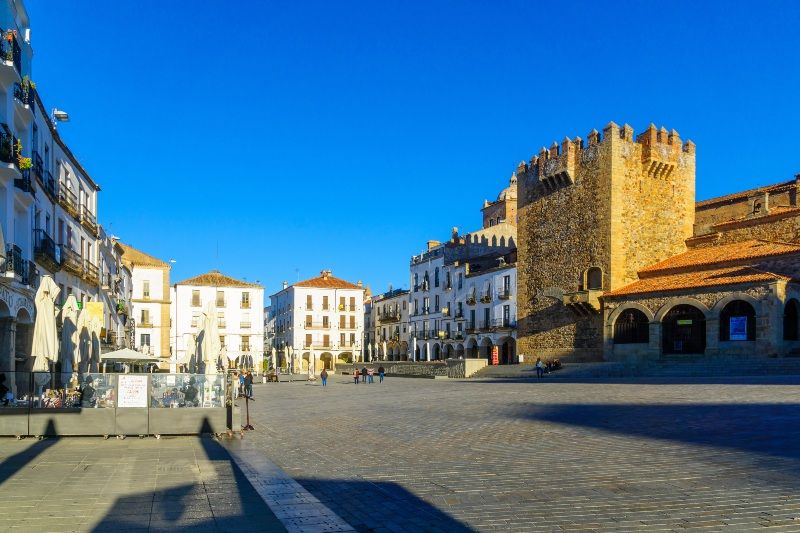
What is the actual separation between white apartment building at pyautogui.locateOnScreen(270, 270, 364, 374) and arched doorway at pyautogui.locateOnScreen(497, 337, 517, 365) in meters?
29.6

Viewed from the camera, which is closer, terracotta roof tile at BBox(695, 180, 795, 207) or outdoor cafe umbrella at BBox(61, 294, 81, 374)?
outdoor cafe umbrella at BBox(61, 294, 81, 374)

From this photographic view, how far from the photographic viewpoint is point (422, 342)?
235 ft

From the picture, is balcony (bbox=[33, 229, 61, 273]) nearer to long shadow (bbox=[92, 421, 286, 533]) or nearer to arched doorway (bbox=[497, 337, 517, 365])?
long shadow (bbox=[92, 421, 286, 533])

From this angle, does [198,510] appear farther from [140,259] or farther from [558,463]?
[140,259]

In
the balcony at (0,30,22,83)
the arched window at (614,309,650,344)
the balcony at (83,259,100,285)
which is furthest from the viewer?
the arched window at (614,309,650,344)

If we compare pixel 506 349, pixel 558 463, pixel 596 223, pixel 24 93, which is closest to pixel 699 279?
pixel 596 223

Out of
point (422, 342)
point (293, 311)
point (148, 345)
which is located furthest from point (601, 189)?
point (293, 311)

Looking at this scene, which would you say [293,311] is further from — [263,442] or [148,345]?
[263,442]

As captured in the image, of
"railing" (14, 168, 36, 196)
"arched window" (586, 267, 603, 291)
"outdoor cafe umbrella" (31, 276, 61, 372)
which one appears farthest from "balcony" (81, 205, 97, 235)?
"arched window" (586, 267, 603, 291)

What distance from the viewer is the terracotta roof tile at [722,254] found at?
3658 centimetres

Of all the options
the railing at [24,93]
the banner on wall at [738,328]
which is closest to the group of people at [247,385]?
the railing at [24,93]

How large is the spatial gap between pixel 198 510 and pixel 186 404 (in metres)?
7.18

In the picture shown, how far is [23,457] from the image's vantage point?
1092cm

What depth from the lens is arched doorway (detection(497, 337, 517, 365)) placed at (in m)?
57.2
